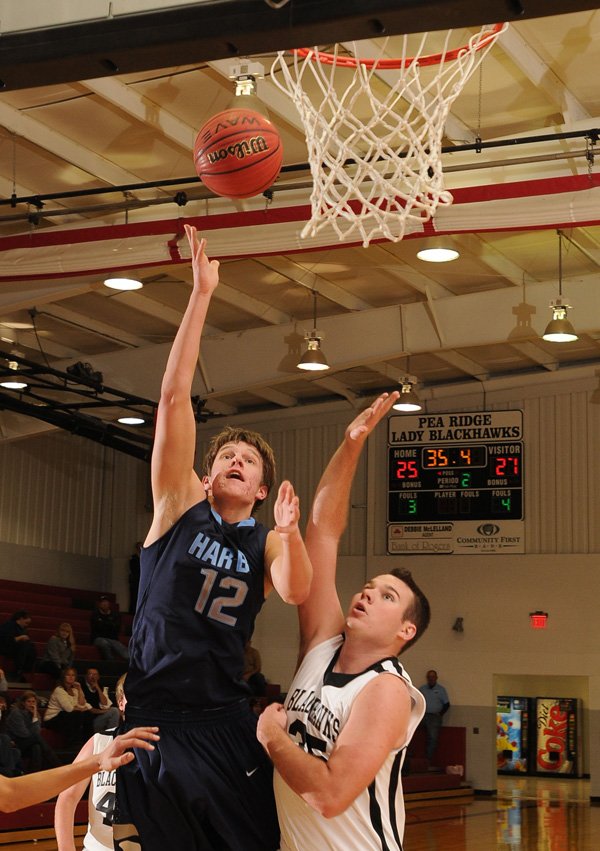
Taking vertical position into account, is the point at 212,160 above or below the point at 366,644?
above

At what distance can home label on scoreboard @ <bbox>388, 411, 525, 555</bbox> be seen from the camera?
17.9m

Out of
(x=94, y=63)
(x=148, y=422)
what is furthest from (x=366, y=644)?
(x=148, y=422)

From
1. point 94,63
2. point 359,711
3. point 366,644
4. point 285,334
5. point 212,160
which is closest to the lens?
point 359,711

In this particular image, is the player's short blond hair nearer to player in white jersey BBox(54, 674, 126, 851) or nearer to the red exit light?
player in white jersey BBox(54, 674, 126, 851)

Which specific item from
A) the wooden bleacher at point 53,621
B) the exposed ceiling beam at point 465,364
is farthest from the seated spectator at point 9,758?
the exposed ceiling beam at point 465,364

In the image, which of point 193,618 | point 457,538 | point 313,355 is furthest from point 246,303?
point 193,618

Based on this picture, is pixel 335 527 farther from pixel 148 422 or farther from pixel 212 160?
pixel 148 422

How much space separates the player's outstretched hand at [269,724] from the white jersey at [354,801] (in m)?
0.14

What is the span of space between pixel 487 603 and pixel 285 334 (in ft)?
19.7

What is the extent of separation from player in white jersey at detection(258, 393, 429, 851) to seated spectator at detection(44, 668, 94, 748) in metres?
10.9

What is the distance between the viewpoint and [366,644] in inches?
128

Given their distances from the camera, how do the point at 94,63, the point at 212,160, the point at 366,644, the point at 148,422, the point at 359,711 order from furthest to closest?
the point at 148,422 < the point at 212,160 < the point at 94,63 < the point at 366,644 < the point at 359,711

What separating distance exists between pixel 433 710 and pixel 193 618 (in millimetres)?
15789

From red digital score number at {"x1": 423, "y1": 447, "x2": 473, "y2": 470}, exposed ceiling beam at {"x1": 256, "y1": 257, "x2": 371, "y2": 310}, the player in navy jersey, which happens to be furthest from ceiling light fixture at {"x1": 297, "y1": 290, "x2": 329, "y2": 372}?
the player in navy jersey
